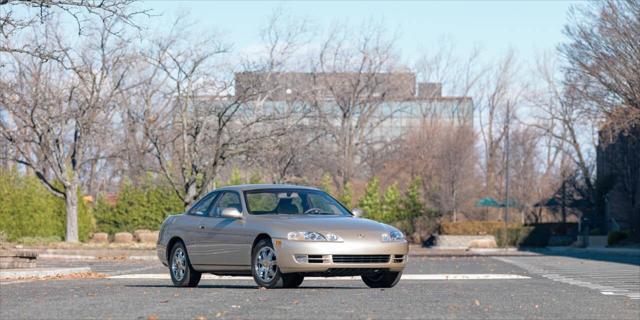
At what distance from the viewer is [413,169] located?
7306 centimetres

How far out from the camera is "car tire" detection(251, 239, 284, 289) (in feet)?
47.6

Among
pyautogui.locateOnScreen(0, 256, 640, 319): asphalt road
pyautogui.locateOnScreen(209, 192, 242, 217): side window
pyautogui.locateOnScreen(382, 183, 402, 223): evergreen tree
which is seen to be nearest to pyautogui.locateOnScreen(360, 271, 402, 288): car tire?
pyautogui.locateOnScreen(0, 256, 640, 319): asphalt road

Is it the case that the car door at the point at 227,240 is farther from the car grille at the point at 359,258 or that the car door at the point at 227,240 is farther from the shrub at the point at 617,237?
the shrub at the point at 617,237

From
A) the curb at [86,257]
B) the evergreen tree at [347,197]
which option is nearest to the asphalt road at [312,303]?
the curb at [86,257]

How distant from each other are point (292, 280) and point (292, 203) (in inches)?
52.8

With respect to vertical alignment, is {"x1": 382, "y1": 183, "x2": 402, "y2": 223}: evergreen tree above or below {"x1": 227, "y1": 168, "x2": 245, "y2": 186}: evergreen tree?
below

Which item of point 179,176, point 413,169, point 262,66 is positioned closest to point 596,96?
point 262,66

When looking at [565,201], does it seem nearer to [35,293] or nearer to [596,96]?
[596,96]

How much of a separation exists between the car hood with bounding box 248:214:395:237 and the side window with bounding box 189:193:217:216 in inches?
52.7

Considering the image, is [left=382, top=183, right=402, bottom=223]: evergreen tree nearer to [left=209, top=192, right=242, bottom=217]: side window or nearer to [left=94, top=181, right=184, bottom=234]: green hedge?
[left=94, top=181, right=184, bottom=234]: green hedge

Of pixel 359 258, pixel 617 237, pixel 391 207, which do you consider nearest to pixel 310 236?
pixel 359 258

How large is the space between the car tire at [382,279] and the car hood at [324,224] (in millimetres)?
713

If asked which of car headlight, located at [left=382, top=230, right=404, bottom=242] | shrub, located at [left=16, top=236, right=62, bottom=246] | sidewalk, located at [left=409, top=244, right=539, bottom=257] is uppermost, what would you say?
car headlight, located at [left=382, top=230, right=404, bottom=242]

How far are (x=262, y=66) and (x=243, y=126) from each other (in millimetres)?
3790
